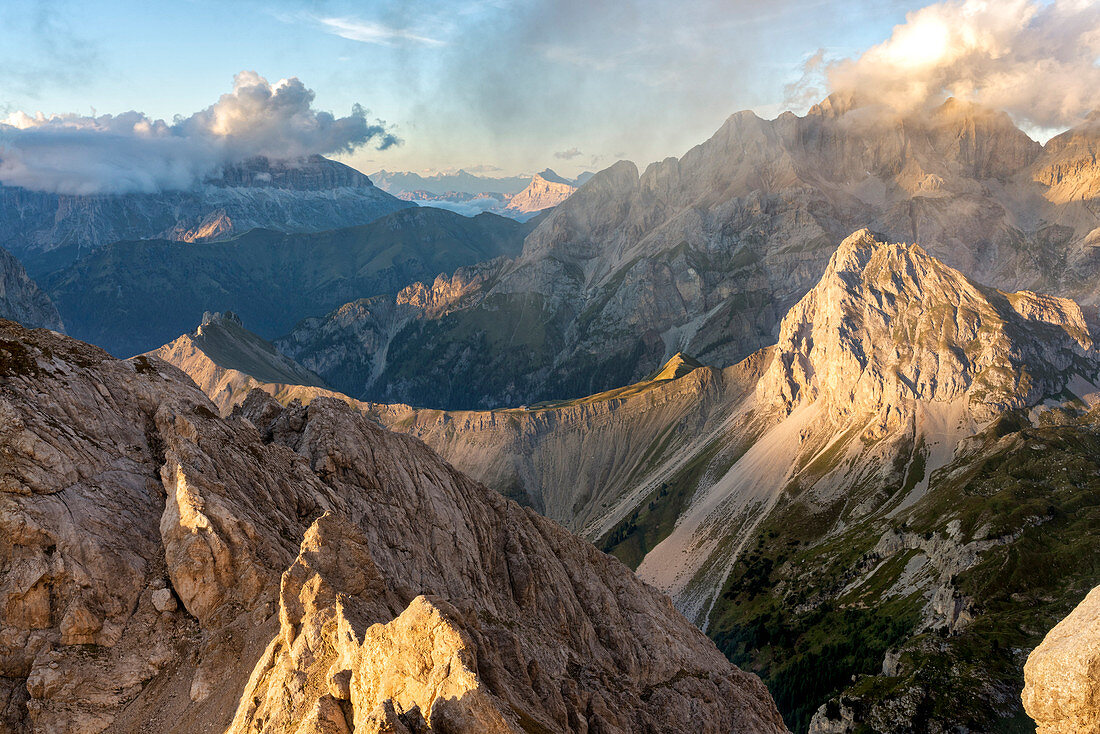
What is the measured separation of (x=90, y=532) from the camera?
42.0 m

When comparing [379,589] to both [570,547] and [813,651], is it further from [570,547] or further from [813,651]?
[813,651]

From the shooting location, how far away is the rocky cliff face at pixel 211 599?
34.1 meters

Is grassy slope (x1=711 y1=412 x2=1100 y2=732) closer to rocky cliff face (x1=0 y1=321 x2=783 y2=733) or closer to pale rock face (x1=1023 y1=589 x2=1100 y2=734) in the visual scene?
rocky cliff face (x1=0 y1=321 x2=783 y2=733)

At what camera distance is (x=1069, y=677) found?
1048 inches

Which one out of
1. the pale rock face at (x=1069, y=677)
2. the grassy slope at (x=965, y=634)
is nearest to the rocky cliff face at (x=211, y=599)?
the pale rock face at (x=1069, y=677)

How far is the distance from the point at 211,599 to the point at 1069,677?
1735 inches

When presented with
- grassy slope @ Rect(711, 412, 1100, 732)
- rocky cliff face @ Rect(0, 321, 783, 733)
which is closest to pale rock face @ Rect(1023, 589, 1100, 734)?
rocky cliff face @ Rect(0, 321, 783, 733)

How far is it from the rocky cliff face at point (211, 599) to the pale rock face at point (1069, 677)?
21477mm

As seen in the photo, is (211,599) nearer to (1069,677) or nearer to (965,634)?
(1069,677)

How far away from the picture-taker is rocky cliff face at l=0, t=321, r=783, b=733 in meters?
34.1

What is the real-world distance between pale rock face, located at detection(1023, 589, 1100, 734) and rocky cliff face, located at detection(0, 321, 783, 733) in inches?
846

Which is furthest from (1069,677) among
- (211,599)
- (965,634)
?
(965,634)

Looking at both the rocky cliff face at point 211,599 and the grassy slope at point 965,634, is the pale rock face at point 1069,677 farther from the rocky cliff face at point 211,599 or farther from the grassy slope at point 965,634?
the grassy slope at point 965,634

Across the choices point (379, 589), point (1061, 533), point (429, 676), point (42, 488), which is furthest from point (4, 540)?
point (1061, 533)
